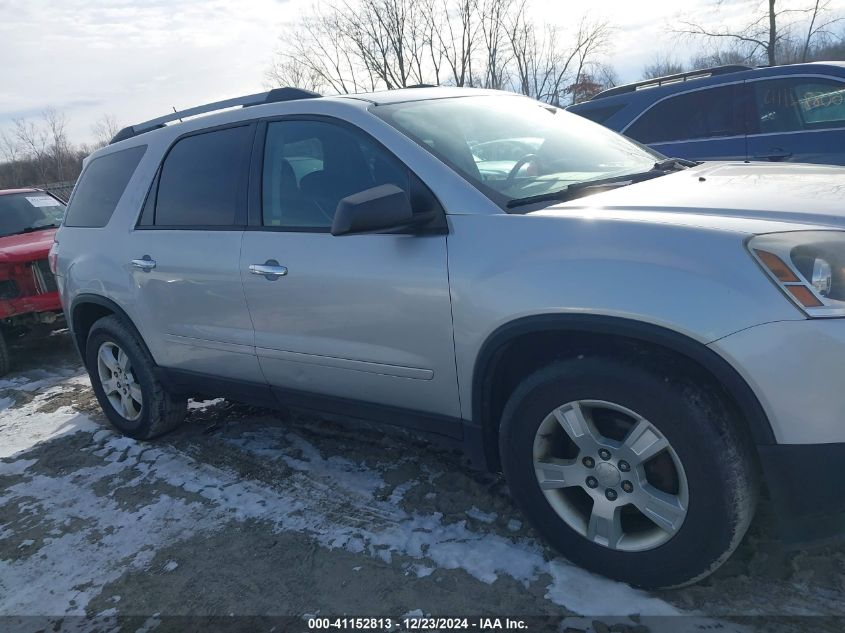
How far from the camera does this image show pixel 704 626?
7.29ft

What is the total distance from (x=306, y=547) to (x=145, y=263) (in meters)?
1.90

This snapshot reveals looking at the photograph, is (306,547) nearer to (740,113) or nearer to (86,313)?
(86,313)

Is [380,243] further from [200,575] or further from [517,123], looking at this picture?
[200,575]

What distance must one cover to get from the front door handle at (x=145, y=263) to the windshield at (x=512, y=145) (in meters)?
1.61

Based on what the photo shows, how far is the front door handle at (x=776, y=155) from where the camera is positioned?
6379mm

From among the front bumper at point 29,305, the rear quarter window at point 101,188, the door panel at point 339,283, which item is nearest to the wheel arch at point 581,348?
the door panel at point 339,283

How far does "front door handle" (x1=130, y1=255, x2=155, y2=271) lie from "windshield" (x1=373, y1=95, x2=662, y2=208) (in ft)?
5.28

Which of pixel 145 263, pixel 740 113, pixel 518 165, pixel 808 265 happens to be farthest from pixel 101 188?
pixel 740 113

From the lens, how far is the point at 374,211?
2.52 metres

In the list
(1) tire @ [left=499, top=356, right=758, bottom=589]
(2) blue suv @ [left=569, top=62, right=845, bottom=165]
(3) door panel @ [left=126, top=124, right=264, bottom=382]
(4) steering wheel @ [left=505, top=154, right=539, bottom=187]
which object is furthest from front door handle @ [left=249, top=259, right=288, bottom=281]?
(2) blue suv @ [left=569, top=62, right=845, bottom=165]

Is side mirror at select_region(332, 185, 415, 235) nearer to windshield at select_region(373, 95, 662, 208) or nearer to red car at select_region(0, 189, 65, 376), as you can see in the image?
windshield at select_region(373, 95, 662, 208)

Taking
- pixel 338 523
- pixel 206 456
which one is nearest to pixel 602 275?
pixel 338 523

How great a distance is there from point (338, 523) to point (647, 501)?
143 centimetres

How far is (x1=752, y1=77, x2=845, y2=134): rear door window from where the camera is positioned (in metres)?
6.17
